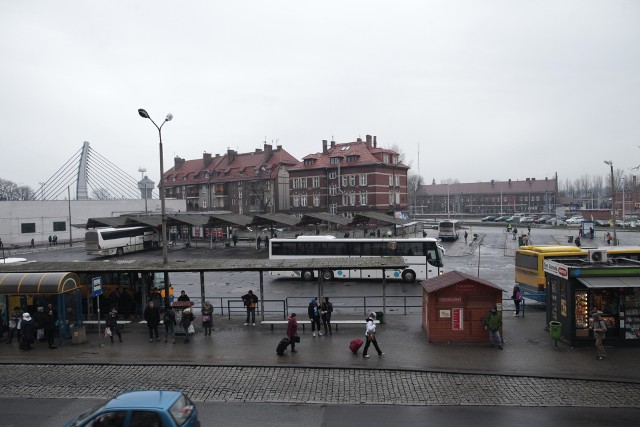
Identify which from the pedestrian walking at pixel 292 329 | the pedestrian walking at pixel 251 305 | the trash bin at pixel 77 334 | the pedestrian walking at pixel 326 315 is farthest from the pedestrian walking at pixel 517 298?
the trash bin at pixel 77 334

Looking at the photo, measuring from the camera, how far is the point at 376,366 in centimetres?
1370

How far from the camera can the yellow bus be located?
72.4ft

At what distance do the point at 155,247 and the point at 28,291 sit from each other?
1655 inches

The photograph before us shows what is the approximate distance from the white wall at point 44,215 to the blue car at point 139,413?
65.1 metres

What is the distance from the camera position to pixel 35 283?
55.1ft

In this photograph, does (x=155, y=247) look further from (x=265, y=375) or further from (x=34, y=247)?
(x=265, y=375)

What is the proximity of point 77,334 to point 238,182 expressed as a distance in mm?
74626

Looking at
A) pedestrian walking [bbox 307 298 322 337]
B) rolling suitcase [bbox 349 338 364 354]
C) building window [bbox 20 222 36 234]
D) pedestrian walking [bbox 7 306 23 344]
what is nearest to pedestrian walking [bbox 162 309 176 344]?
pedestrian walking [bbox 307 298 322 337]

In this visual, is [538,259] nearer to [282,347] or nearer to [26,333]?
[282,347]

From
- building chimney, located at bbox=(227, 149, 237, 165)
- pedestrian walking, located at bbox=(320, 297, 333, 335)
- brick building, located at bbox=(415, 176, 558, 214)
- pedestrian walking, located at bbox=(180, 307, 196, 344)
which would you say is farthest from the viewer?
brick building, located at bbox=(415, 176, 558, 214)

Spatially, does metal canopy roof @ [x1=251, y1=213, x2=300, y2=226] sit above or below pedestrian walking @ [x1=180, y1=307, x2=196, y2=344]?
above

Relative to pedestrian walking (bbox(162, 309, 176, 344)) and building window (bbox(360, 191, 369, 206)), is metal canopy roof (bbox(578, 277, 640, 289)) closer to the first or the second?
pedestrian walking (bbox(162, 309, 176, 344))

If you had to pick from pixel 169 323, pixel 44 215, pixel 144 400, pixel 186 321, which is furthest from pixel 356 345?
pixel 44 215

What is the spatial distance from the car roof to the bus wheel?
891 inches
